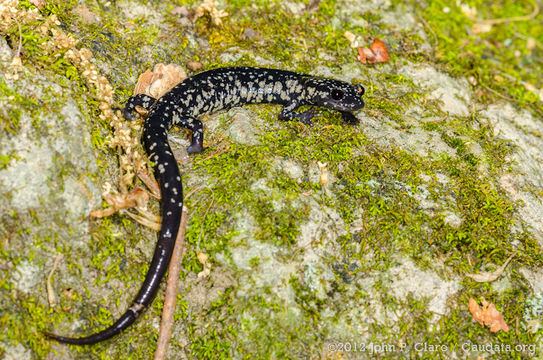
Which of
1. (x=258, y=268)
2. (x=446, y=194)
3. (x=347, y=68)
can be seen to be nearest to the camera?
(x=258, y=268)

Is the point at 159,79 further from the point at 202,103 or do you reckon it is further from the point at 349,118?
the point at 349,118

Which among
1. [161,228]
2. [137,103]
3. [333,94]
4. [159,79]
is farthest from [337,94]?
[161,228]

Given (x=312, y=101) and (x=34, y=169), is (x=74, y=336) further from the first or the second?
(x=312, y=101)

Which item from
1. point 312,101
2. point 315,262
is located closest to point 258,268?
point 315,262

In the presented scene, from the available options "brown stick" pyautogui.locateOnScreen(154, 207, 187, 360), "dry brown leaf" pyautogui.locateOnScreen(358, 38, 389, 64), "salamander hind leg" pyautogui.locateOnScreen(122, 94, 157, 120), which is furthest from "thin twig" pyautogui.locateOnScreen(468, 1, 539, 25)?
"brown stick" pyautogui.locateOnScreen(154, 207, 187, 360)

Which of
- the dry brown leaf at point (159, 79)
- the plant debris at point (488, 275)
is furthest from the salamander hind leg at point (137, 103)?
the plant debris at point (488, 275)

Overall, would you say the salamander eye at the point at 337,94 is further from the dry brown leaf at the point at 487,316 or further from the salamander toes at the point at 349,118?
the dry brown leaf at the point at 487,316
